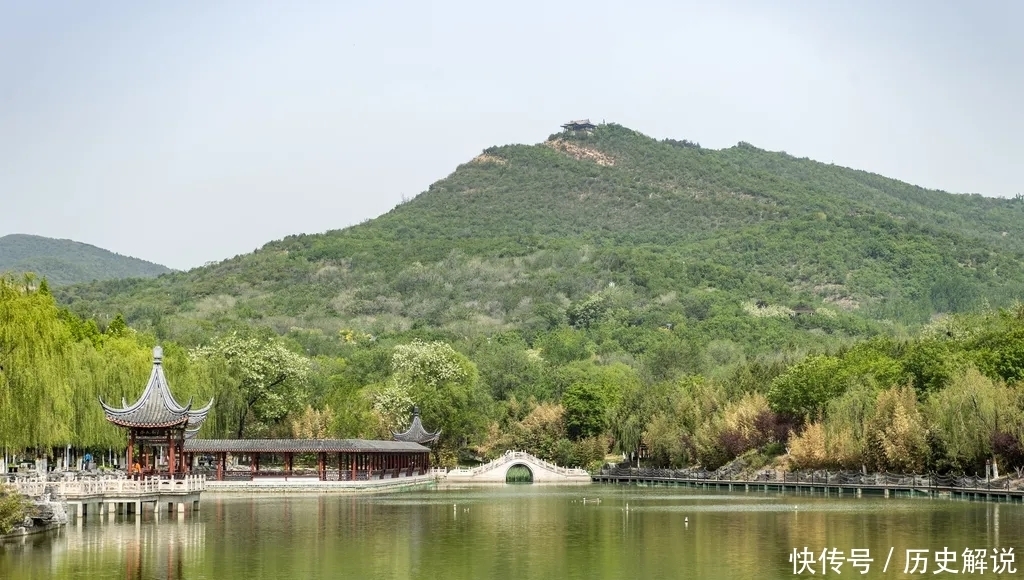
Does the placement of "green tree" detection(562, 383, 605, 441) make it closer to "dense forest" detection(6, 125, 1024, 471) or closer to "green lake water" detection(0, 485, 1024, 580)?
"dense forest" detection(6, 125, 1024, 471)

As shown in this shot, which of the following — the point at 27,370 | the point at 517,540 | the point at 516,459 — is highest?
the point at 27,370

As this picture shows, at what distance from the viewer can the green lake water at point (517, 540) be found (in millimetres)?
31766

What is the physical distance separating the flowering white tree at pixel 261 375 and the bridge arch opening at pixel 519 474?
49.9ft

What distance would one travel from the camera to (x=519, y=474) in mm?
93500

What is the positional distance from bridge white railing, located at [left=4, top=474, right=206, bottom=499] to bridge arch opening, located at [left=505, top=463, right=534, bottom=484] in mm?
40223

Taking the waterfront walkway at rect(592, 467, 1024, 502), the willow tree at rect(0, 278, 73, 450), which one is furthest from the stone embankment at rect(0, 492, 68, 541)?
the waterfront walkway at rect(592, 467, 1024, 502)

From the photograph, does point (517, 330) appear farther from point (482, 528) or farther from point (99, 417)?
point (482, 528)

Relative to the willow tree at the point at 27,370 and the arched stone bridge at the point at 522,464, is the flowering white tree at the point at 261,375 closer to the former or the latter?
the arched stone bridge at the point at 522,464

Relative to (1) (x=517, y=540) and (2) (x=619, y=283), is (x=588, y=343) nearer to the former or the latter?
(2) (x=619, y=283)

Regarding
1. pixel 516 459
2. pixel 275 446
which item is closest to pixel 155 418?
pixel 275 446

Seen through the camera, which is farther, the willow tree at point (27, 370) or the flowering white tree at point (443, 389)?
the flowering white tree at point (443, 389)

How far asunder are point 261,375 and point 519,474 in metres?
20.5

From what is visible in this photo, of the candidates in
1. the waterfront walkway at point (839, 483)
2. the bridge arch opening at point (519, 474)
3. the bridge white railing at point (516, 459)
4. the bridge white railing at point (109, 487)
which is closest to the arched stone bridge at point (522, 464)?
the bridge white railing at point (516, 459)

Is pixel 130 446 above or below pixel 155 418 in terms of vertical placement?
below
